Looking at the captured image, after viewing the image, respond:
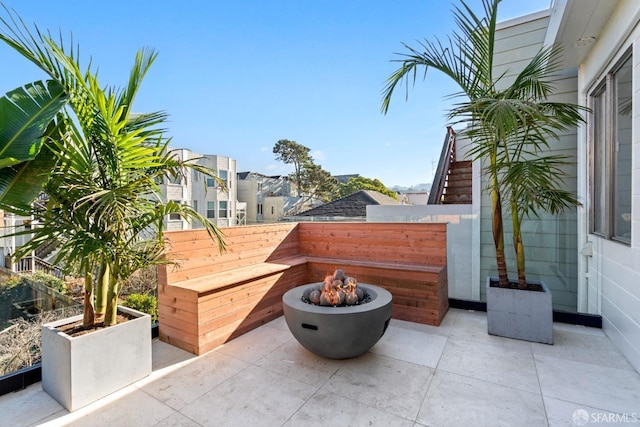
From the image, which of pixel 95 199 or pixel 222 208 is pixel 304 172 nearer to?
pixel 222 208

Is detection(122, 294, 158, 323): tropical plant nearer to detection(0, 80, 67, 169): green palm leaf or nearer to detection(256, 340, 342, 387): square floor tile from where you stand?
detection(256, 340, 342, 387): square floor tile

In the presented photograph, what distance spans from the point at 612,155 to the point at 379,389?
3163 mm

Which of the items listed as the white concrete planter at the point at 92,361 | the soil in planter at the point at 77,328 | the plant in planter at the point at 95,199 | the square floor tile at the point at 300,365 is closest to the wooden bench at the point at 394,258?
the square floor tile at the point at 300,365

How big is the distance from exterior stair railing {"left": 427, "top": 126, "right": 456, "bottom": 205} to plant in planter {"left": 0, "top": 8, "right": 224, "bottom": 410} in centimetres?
425

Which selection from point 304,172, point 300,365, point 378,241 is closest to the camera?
point 300,365

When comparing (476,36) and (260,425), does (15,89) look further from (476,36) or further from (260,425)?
(476,36)

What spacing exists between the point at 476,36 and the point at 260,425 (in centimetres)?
381

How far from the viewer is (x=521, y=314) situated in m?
3.04

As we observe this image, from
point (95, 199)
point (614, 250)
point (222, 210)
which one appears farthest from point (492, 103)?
point (222, 210)

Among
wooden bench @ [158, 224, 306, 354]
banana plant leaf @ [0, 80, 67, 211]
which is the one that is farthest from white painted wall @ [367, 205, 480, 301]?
banana plant leaf @ [0, 80, 67, 211]

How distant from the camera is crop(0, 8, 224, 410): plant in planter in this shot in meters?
1.88

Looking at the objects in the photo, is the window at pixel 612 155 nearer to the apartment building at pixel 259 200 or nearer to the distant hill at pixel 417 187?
the distant hill at pixel 417 187

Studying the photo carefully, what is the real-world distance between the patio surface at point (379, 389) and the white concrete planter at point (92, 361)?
0.08 meters

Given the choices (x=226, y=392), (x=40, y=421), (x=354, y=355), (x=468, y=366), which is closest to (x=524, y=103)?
(x=468, y=366)
